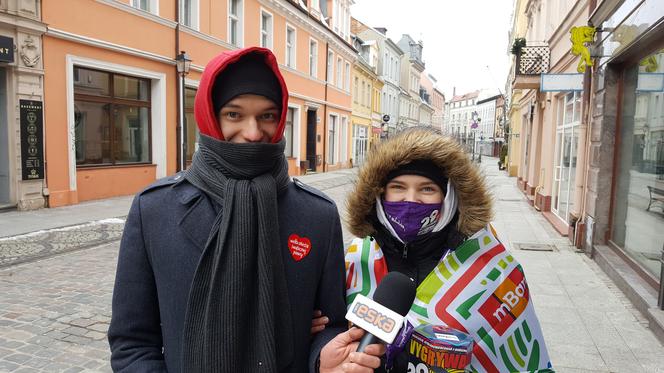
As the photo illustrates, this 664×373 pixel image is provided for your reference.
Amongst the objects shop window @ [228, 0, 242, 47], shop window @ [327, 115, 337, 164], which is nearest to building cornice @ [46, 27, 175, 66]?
shop window @ [228, 0, 242, 47]

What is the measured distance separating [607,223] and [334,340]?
7.15 metres

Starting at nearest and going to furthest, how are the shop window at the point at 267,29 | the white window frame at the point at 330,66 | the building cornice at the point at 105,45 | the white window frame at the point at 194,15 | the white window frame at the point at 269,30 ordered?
the building cornice at the point at 105,45
the white window frame at the point at 194,15
the white window frame at the point at 269,30
the shop window at the point at 267,29
the white window frame at the point at 330,66

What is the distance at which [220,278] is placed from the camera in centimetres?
138

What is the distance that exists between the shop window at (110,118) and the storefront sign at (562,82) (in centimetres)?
1037

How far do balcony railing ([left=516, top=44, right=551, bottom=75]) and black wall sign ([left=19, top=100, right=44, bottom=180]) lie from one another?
40.9ft

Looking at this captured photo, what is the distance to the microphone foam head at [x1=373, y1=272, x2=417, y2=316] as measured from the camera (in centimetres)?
140

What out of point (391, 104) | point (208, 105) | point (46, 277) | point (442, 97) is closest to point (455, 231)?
point (208, 105)

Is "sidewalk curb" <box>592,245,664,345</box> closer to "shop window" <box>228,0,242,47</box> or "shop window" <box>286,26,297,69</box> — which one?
"shop window" <box>228,0,242,47</box>

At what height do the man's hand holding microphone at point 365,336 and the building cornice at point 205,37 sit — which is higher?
the building cornice at point 205,37

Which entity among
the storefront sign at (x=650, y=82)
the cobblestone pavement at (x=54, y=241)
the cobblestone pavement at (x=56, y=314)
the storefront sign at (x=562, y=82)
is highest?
the storefront sign at (x=562, y=82)

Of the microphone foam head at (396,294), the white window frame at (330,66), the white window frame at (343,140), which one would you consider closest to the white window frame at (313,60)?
the white window frame at (330,66)

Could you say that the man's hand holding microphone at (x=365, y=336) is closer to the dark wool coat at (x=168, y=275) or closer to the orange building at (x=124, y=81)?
the dark wool coat at (x=168, y=275)

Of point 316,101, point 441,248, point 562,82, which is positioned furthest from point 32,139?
point 316,101

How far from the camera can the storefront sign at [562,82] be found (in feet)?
27.9
